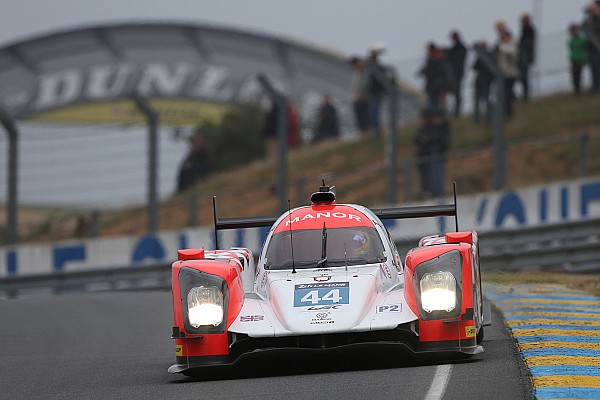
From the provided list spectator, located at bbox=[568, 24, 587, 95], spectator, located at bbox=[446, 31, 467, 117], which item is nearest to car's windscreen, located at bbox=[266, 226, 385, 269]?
spectator, located at bbox=[446, 31, 467, 117]

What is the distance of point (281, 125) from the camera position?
20531 mm

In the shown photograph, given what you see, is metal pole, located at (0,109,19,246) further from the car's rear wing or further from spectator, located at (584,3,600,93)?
the car's rear wing

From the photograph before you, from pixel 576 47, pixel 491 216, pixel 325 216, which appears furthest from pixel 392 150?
pixel 325 216

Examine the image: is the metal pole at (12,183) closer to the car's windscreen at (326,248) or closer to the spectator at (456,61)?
the spectator at (456,61)

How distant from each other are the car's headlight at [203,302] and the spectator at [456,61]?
13.1 m

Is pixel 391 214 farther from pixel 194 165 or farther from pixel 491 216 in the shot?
pixel 194 165

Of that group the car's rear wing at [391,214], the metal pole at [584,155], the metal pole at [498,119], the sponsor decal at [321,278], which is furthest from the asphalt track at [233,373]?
the metal pole at [584,155]

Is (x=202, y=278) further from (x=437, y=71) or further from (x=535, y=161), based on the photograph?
(x=535, y=161)

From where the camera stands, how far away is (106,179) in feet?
73.7

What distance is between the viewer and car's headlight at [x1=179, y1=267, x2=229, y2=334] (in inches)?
378

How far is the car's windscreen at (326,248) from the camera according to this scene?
10391mm

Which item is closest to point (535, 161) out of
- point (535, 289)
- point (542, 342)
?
point (535, 289)

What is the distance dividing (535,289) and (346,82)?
42171 millimetres

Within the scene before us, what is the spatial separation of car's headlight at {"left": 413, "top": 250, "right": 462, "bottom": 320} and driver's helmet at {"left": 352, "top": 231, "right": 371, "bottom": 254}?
93 cm
